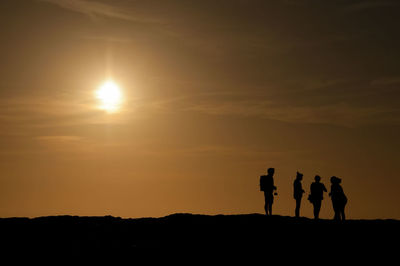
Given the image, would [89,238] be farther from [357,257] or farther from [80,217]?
[357,257]

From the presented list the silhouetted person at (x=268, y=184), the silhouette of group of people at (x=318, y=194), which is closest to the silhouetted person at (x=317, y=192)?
the silhouette of group of people at (x=318, y=194)

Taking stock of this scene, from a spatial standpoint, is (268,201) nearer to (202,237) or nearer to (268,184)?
(268,184)

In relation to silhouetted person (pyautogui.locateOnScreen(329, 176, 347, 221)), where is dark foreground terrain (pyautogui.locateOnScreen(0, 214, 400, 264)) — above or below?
below

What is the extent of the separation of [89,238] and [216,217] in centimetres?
644

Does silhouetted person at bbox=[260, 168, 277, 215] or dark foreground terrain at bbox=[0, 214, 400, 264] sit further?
silhouetted person at bbox=[260, 168, 277, 215]

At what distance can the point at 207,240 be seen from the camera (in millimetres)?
27984

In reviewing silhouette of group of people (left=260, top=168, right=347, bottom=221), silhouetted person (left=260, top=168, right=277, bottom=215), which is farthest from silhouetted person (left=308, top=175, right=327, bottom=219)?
silhouetted person (left=260, top=168, right=277, bottom=215)

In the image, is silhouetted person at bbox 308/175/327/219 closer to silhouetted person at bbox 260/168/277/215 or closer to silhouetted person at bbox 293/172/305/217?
silhouetted person at bbox 293/172/305/217

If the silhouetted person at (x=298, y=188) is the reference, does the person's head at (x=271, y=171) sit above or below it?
above

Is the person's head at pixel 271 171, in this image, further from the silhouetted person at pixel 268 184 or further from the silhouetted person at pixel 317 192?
the silhouetted person at pixel 317 192

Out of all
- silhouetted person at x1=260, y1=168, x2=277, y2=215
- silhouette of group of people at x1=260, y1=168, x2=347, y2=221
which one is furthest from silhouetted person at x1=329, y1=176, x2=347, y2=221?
silhouetted person at x1=260, y1=168, x2=277, y2=215

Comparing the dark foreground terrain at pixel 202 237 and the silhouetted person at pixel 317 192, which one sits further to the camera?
the silhouetted person at pixel 317 192

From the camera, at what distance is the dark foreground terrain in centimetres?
2642

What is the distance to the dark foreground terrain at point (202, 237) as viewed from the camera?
2642cm
